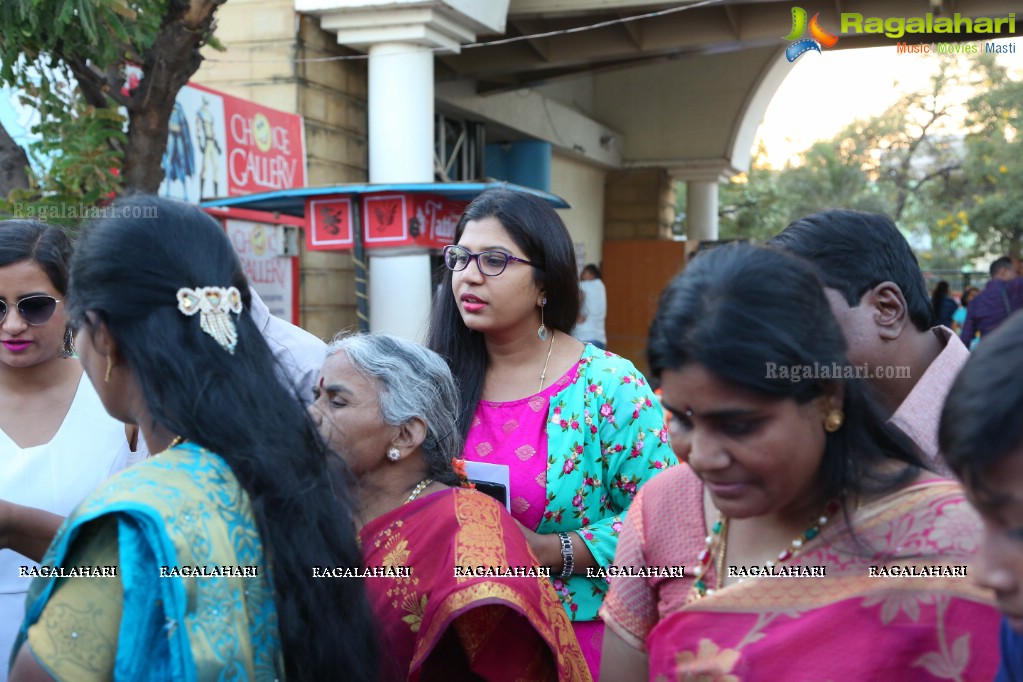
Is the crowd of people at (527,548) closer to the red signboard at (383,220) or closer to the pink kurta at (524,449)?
the pink kurta at (524,449)

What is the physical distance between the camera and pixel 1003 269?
10414 millimetres

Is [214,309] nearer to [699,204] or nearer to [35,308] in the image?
[35,308]

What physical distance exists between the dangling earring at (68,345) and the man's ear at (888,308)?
1955mm

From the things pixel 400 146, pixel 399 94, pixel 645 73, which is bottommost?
pixel 400 146

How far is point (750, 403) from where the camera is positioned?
135cm

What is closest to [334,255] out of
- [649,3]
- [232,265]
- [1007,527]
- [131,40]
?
[649,3]

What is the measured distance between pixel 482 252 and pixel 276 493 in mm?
1294

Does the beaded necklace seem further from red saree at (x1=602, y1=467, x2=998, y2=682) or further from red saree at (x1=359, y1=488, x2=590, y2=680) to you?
red saree at (x1=359, y1=488, x2=590, y2=680)

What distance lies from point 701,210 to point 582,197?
88.9 inches

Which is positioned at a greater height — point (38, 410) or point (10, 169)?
point (10, 169)

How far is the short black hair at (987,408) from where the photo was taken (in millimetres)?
1024

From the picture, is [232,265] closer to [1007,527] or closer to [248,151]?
[1007,527]

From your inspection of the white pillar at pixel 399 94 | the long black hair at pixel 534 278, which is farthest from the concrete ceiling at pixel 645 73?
the long black hair at pixel 534 278

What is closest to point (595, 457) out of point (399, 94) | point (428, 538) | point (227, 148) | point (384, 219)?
point (428, 538)
